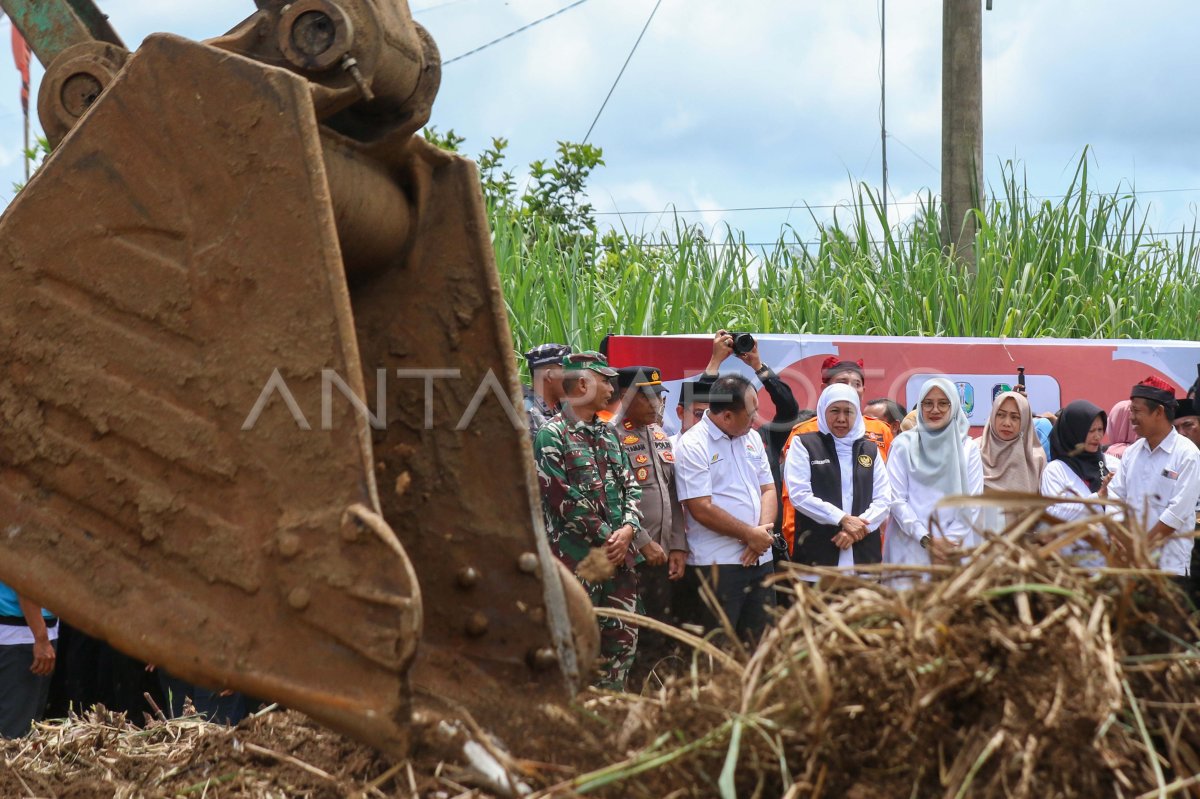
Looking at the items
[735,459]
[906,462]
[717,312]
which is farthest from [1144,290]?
[735,459]

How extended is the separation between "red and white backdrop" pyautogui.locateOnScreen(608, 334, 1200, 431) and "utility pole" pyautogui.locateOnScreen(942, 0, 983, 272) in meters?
2.60

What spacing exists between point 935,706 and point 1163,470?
17.2 feet

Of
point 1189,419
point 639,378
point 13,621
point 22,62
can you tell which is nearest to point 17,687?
point 13,621

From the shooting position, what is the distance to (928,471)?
6617 millimetres

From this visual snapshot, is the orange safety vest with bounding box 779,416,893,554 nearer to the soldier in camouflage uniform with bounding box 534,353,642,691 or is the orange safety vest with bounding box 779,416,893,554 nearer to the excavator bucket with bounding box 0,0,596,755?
the soldier in camouflage uniform with bounding box 534,353,642,691

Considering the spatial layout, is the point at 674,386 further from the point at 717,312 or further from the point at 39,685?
the point at 39,685

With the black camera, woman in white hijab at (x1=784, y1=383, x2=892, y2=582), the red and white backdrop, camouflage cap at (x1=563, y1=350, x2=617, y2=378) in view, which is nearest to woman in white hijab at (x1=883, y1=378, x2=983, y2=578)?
woman in white hijab at (x1=784, y1=383, x2=892, y2=582)

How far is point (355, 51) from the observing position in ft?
7.89

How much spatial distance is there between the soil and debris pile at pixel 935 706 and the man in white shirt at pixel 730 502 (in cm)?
406

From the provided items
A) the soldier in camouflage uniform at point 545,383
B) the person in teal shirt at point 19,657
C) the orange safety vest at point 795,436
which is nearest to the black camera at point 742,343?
the orange safety vest at point 795,436

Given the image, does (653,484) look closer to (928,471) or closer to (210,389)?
(928,471)

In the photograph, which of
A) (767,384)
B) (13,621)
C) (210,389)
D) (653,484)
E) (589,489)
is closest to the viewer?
(210,389)

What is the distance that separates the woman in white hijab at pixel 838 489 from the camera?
6.41m

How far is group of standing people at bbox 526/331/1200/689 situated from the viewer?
19.6 feet
